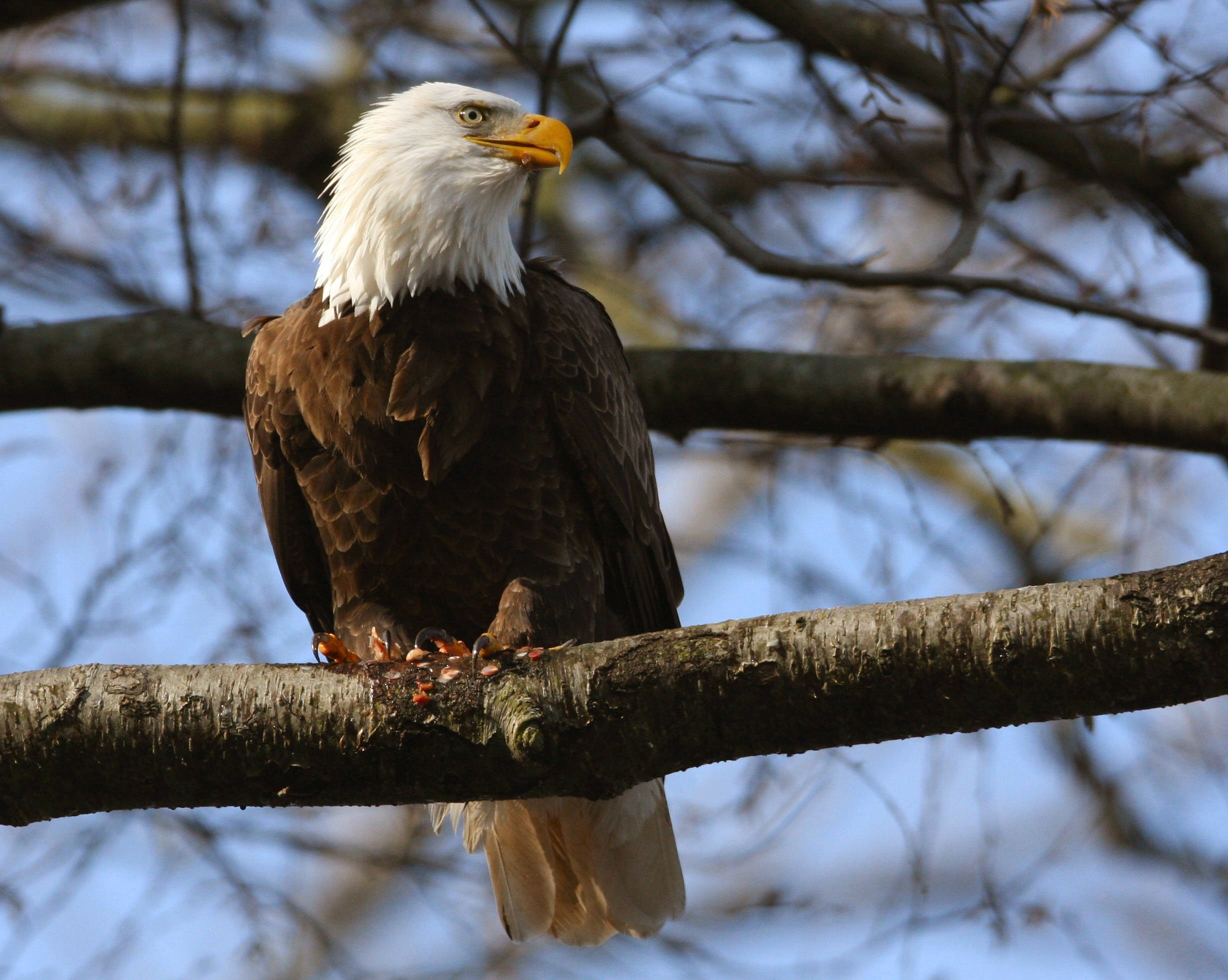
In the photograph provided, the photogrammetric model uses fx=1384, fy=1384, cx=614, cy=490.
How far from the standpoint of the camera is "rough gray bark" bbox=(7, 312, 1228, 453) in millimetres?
4371

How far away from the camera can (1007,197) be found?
14.7 ft

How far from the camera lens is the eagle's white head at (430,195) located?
3934mm

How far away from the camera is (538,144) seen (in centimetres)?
409

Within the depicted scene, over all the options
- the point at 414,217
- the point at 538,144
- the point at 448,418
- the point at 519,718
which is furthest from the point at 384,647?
the point at 538,144

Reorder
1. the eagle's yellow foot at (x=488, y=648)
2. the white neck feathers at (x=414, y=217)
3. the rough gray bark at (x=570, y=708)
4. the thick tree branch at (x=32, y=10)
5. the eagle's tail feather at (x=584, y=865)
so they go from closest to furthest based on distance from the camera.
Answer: the rough gray bark at (x=570, y=708)
the eagle's yellow foot at (x=488, y=648)
the white neck feathers at (x=414, y=217)
the eagle's tail feather at (x=584, y=865)
the thick tree branch at (x=32, y=10)

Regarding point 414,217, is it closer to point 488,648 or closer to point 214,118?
point 488,648

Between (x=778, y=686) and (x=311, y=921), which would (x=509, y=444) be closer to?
(x=778, y=686)

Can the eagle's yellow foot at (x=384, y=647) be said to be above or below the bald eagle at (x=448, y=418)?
below

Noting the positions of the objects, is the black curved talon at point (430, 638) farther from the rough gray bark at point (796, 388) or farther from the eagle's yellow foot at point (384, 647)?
the rough gray bark at point (796, 388)

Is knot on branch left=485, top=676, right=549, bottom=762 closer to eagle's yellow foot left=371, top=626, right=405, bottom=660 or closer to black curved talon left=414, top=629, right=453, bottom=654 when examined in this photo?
black curved talon left=414, top=629, right=453, bottom=654

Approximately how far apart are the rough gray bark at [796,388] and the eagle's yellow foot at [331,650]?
4.31 ft

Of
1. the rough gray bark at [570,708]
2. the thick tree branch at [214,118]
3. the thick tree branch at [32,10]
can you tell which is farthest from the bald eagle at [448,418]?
the thick tree branch at [214,118]

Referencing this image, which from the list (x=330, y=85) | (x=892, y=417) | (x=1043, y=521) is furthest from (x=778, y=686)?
(x=330, y=85)

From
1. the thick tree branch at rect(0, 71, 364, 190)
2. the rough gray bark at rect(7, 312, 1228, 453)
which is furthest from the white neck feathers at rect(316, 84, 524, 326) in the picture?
the thick tree branch at rect(0, 71, 364, 190)
